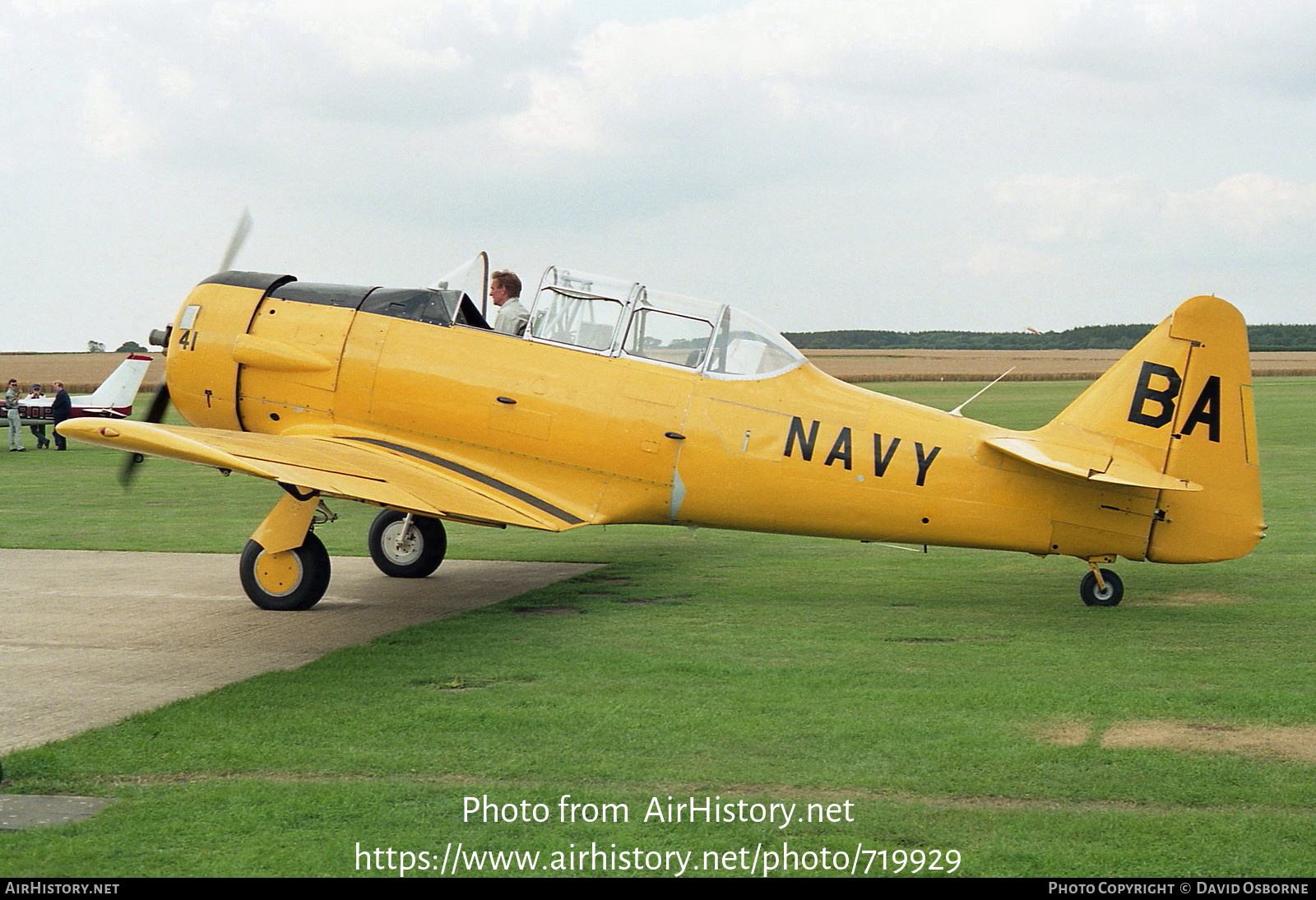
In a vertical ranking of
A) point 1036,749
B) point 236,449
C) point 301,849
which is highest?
point 236,449

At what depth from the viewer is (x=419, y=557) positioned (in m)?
11.1

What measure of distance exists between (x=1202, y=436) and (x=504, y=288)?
5.55 m

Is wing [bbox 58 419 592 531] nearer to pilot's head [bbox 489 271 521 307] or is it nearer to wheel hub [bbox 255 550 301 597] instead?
wheel hub [bbox 255 550 301 597]

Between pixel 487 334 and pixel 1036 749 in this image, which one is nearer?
pixel 1036 749

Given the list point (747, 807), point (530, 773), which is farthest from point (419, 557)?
point (747, 807)

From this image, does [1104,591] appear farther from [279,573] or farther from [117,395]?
[117,395]

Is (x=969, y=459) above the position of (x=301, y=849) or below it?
above

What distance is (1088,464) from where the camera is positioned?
8.62 m

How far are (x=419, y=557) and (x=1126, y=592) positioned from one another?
6.29m

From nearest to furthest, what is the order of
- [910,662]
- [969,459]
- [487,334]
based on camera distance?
[910,662], [969,459], [487,334]

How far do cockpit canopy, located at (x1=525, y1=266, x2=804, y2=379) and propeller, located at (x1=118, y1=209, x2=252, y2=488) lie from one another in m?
3.09

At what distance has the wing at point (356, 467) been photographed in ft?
23.6

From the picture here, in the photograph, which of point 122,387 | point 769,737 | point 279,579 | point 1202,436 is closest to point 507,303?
point 279,579
